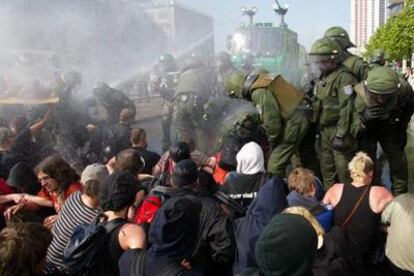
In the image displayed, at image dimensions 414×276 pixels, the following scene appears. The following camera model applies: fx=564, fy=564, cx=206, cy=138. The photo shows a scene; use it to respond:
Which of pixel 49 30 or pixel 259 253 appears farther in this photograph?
pixel 49 30

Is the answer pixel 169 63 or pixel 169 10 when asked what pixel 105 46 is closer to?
pixel 169 10

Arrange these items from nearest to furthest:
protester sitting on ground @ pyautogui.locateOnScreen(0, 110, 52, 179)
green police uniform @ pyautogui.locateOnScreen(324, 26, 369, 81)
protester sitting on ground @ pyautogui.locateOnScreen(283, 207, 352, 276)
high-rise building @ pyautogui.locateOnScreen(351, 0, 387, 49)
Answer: protester sitting on ground @ pyautogui.locateOnScreen(283, 207, 352, 276), protester sitting on ground @ pyautogui.locateOnScreen(0, 110, 52, 179), green police uniform @ pyautogui.locateOnScreen(324, 26, 369, 81), high-rise building @ pyautogui.locateOnScreen(351, 0, 387, 49)

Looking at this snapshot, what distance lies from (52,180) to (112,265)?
1429 mm

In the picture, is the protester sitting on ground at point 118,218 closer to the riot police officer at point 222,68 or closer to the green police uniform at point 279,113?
the green police uniform at point 279,113

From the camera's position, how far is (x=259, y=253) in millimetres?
2348

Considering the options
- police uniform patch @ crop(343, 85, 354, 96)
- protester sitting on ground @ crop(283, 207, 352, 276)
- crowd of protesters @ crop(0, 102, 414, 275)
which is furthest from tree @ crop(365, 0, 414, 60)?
protester sitting on ground @ crop(283, 207, 352, 276)

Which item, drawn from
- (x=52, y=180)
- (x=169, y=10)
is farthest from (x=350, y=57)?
(x=169, y=10)

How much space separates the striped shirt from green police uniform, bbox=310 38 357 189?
11.4ft

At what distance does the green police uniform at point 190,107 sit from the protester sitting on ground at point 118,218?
5.37 meters

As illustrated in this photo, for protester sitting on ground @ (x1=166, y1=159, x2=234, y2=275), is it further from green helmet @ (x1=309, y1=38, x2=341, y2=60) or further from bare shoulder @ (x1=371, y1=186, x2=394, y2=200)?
green helmet @ (x1=309, y1=38, x2=341, y2=60)

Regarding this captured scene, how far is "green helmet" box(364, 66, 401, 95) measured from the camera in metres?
5.88

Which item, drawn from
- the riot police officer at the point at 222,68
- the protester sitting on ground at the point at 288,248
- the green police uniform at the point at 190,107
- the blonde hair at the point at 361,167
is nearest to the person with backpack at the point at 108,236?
the protester sitting on ground at the point at 288,248

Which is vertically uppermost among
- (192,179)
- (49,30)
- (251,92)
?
(49,30)

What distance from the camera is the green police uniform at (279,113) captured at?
6.29 meters
